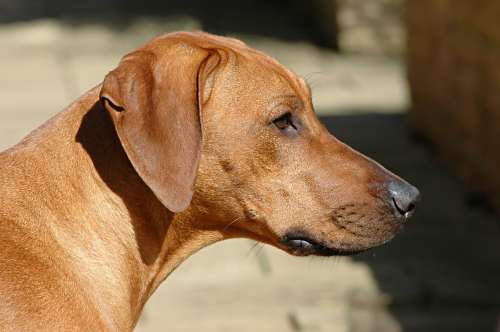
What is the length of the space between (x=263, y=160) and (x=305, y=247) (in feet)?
1.08

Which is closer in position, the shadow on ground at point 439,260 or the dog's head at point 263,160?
the dog's head at point 263,160

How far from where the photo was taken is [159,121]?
3.35 meters

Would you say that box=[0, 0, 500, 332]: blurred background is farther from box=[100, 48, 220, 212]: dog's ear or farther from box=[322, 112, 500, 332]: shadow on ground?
box=[100, 48, 220, 212]: dog's ear

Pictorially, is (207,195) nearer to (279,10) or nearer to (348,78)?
(348,78)

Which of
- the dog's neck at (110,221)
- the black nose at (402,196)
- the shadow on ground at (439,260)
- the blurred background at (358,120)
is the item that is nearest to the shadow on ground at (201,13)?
the blurred background at (358,120)

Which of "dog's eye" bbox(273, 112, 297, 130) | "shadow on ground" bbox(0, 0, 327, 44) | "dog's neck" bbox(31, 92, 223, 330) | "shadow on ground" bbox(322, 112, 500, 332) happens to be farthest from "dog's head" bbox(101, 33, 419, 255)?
"shadow on ground" bbox(0, 0, 327, 44)

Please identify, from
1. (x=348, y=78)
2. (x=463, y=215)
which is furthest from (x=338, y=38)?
(x=463, y=215)

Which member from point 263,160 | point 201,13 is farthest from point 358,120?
Result: point 263,160

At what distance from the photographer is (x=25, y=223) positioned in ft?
11.0

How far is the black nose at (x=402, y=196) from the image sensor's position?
3752mm

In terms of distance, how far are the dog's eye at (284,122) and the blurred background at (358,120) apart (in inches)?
99.8

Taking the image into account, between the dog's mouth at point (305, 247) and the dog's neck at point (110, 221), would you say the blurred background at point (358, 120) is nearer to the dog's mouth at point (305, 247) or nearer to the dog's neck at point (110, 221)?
the dog's mouth at point (305, 247)

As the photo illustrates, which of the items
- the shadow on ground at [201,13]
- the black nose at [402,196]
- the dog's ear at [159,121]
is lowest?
the shadow on ground at [201,13]

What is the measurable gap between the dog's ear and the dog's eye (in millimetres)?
345
